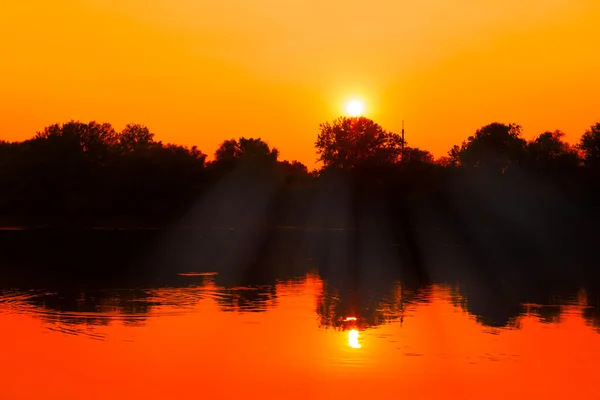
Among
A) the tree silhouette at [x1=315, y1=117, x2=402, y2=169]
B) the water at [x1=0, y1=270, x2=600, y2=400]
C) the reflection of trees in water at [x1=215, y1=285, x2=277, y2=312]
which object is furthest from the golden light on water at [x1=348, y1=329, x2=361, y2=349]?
the tree silhouette at [x1=315, y1=117, x2=402, y2=169]

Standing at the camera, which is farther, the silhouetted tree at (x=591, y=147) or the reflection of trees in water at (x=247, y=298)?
the silhouetted tree at (x=591, y=147)

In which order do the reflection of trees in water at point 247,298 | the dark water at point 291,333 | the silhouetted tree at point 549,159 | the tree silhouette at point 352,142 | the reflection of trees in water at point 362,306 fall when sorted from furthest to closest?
the tree silhouette at point 352,142 → the silhouetted tree at point 549,159 → the reflection of trees in water at point 247,298 → the reflection of trees in water at point 362,306 → the dark water at point 291,333

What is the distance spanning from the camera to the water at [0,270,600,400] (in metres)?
19.0

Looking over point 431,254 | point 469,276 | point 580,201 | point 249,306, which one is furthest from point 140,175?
point 249,306

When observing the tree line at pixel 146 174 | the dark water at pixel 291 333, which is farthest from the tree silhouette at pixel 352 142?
the dark water at pixel 291 333

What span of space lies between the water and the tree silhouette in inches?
4999

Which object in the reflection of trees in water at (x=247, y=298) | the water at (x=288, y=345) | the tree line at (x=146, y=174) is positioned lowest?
the water at (x=288, y=345)

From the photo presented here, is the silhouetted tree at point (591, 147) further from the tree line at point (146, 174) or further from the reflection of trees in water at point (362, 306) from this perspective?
the reflection of trees in water at point (362, 306)

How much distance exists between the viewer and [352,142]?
6496 inches

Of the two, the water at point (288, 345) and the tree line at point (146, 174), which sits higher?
the tree line at point (146, 174)

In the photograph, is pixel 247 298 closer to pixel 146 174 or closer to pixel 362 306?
pixel 362 306

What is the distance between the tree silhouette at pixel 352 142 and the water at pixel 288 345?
12697cm

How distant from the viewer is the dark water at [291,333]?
757 inches

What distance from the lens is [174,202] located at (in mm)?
131375
